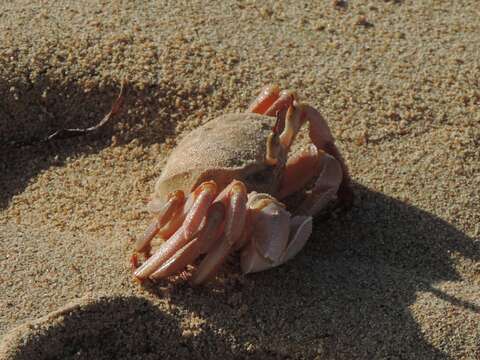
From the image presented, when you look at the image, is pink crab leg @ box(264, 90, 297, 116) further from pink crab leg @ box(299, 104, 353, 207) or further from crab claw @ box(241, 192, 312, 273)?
crab claw @ box(241, 192, 312, 273)

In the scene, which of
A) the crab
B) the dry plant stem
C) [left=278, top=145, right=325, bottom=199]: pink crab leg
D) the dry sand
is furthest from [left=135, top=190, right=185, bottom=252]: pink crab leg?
the dry plant stem

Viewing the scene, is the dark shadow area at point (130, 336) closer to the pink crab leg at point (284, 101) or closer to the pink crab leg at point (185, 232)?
the pink crab leg at point (185, 232)

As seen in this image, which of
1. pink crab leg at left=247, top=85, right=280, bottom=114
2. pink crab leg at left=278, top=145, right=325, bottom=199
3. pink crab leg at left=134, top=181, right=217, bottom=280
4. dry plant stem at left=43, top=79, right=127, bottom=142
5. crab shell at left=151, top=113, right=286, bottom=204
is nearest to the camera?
pink crab leg at left=134, top=181, right=217, bottom=280

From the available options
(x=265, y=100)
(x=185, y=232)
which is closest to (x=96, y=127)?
(x=265, y=100)

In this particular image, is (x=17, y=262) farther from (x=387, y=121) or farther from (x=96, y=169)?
(x=387, y=121)

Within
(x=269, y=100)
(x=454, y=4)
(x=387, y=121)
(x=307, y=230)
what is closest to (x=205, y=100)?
(x=269, y=100)

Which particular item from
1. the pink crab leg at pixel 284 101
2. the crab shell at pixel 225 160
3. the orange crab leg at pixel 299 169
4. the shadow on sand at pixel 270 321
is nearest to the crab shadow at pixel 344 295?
the shadow on sand at pixel 270 321
